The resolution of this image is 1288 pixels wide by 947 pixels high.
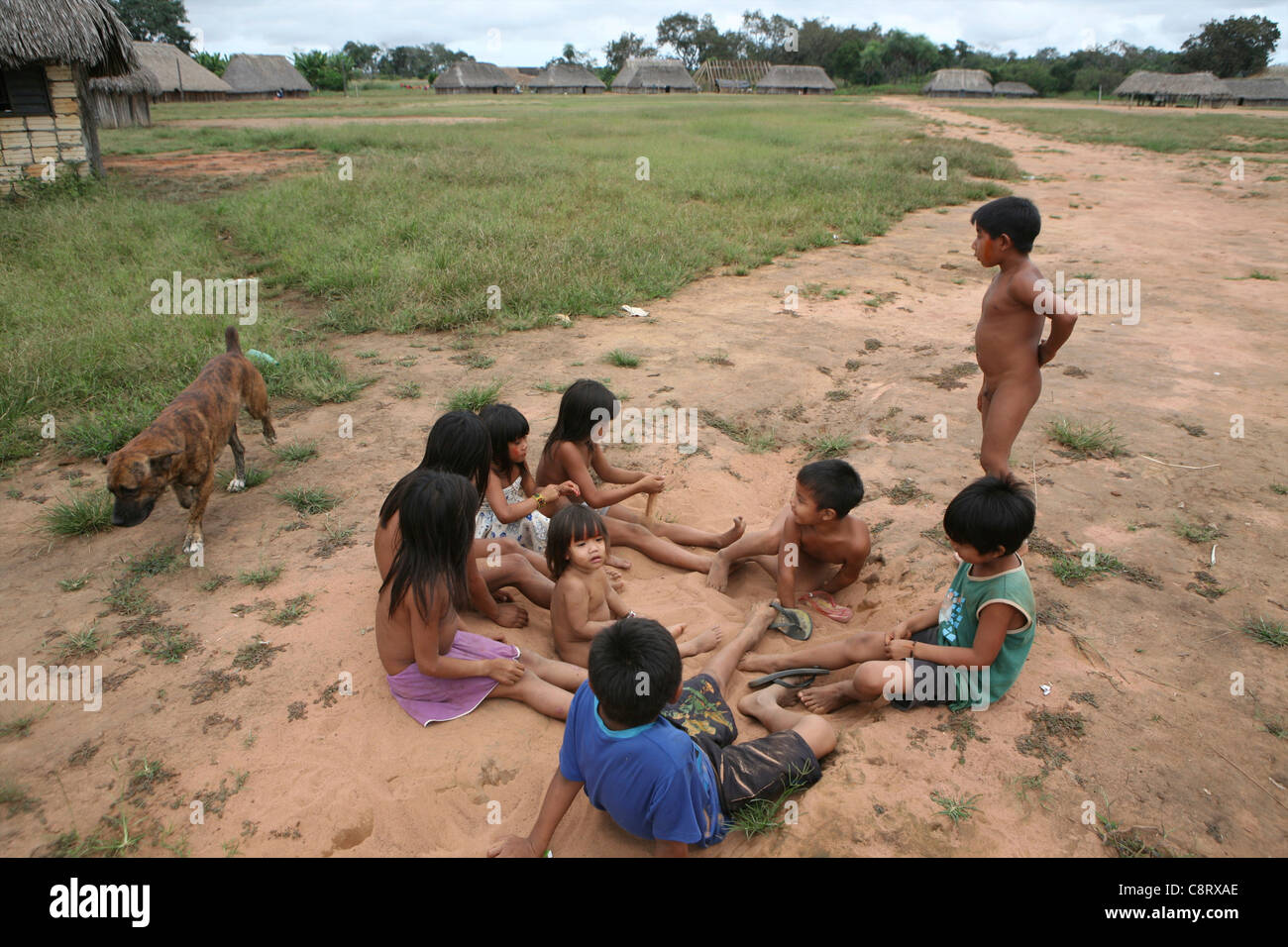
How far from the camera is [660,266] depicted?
8.50 meters

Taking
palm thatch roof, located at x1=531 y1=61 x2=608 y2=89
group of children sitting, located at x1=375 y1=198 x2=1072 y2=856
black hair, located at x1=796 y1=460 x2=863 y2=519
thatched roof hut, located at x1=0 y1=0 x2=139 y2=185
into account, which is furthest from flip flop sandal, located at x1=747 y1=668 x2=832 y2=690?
palm thatch roof, located at x1=531 y1=61 x2=608 y2=89

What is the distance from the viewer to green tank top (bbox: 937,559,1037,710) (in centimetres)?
269

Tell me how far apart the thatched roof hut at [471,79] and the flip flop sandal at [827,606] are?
2205 inches

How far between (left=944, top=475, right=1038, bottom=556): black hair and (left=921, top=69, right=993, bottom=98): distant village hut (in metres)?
56.1

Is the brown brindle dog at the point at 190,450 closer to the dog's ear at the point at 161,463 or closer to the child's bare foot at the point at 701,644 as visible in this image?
the dog's ear at the point at 161,463

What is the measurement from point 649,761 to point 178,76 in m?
44.7

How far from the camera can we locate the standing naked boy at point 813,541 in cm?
343

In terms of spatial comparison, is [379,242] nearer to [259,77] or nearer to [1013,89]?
[259,77]

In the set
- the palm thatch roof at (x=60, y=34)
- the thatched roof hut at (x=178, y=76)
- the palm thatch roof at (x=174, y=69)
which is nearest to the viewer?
the palm thatch roof at (x=60, y=34)

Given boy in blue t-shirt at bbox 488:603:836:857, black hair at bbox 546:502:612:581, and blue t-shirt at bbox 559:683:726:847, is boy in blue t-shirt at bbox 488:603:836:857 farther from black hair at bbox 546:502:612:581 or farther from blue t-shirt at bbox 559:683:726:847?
black hair at bbox 546:502:612:581

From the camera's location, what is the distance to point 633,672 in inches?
80.0

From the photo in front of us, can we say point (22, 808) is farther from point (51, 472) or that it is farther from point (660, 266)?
point (660, 266)

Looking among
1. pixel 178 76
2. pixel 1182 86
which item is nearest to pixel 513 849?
pixel 178 76

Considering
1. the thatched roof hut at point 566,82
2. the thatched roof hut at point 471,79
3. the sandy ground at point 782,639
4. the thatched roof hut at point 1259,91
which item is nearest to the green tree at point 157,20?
the thatched roof hut at point 471,79
